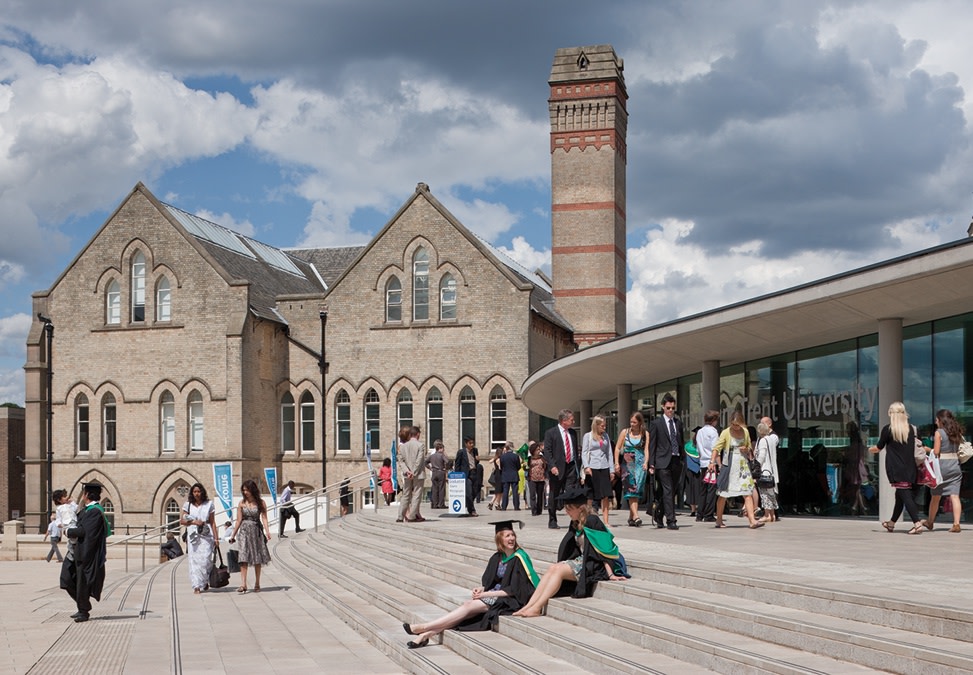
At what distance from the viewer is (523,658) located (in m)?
9.31

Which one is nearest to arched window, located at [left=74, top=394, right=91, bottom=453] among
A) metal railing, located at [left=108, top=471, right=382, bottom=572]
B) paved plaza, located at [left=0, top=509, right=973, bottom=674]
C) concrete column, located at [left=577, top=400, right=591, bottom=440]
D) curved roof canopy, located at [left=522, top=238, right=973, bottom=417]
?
metal railing, located at [left=108, top=471, right=382, bottom=572]

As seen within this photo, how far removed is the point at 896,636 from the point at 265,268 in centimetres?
4774

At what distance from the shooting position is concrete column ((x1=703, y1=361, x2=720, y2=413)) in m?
22.3

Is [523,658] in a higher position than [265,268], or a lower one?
lower

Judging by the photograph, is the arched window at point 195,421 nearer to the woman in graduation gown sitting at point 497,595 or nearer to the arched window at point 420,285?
the arched window at point 420,285

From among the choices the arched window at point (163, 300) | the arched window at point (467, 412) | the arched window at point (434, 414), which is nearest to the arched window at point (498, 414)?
the arched window at point (467, 412)

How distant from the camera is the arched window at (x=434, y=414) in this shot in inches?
1804

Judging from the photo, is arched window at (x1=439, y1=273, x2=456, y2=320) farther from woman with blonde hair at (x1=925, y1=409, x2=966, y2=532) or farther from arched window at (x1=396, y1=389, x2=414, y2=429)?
woman with blonde hair at (x1=925, y1=409, x2=966, y2=532)

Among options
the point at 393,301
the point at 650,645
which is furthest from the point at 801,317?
the point at 393,301

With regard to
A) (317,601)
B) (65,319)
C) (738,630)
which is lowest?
(317,601)

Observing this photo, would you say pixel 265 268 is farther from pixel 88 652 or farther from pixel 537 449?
pixel 88 652

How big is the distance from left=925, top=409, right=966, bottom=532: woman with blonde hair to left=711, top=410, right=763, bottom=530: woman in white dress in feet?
8.26

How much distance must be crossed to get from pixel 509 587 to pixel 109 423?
39949mm

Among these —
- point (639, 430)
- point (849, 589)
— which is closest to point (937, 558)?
point (849, 589)
